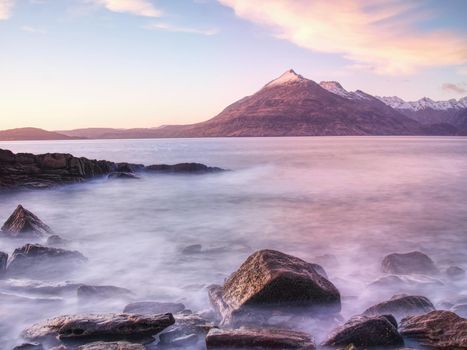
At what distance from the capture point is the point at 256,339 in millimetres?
5504

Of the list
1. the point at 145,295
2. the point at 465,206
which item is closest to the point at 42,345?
the point at 145,295

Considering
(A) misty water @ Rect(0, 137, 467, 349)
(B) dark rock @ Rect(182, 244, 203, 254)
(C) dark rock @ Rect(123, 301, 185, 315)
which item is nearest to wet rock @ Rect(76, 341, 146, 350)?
(C) dark rock @ Rect(123, 301, 185, 315)

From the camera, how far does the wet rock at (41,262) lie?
9219 millimetres

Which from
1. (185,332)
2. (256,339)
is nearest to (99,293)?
(185,332)

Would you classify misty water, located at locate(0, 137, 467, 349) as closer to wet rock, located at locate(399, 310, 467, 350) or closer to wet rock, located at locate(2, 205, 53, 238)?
wet rock, located at locate(2, 205, 53, 238)

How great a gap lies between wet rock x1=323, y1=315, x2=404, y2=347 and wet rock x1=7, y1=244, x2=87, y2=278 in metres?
6.15

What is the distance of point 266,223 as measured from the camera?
16.3m

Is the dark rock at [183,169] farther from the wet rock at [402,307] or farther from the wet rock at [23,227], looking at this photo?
the wet rock at [402,307]

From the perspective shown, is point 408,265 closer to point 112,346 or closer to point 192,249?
point 192,249

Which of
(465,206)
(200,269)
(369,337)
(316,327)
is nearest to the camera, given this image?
(369,337)

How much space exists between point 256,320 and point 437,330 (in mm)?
2390

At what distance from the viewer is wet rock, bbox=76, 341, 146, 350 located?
5.26 metres

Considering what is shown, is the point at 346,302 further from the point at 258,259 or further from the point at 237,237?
the point at 237,237

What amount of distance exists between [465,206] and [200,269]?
15296mm
